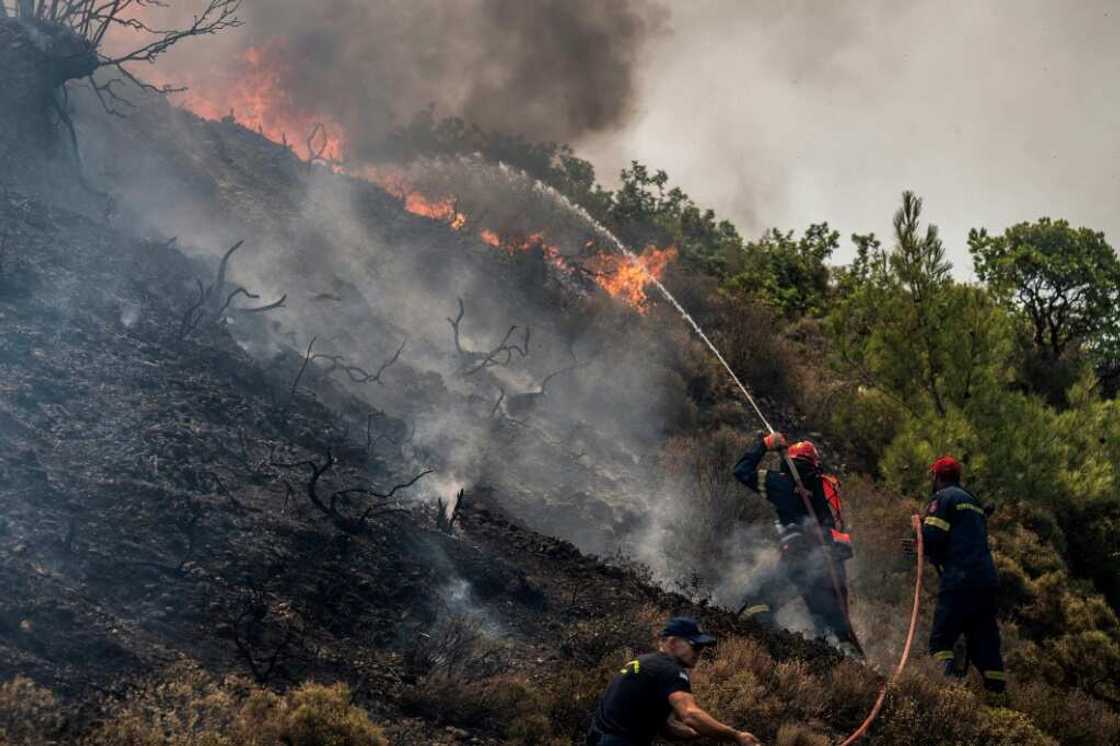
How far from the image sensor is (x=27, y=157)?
15148mm

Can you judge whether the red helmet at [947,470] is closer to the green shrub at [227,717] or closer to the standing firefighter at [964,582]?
the standing firefighter at [964,582]

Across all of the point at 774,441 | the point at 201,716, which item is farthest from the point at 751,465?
the point at 201,716

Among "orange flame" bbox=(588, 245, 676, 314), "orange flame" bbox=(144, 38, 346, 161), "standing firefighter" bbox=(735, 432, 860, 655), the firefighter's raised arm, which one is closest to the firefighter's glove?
"standing firefighter" bbox=(735, 432, 860, 655)

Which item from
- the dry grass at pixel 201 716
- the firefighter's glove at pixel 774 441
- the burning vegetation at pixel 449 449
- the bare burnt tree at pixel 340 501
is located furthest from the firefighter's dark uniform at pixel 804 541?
the dry grass at pixel 201 716

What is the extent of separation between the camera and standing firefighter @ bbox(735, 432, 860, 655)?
955 centimetres

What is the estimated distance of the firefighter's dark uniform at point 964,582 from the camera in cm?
888

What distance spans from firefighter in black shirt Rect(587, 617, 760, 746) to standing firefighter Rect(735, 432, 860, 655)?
14.2ft

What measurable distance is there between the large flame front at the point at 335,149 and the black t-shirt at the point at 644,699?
1611cm

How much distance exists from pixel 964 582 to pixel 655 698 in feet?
15.4

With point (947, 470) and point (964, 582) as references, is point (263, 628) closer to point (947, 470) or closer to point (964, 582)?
point (964, 582)

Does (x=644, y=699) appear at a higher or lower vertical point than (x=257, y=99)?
lower

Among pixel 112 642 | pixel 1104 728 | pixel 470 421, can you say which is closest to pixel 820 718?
pixel 1104 728

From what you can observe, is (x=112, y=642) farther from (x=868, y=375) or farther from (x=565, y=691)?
(x=868, y=375)

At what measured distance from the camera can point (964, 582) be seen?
8.84 metres
